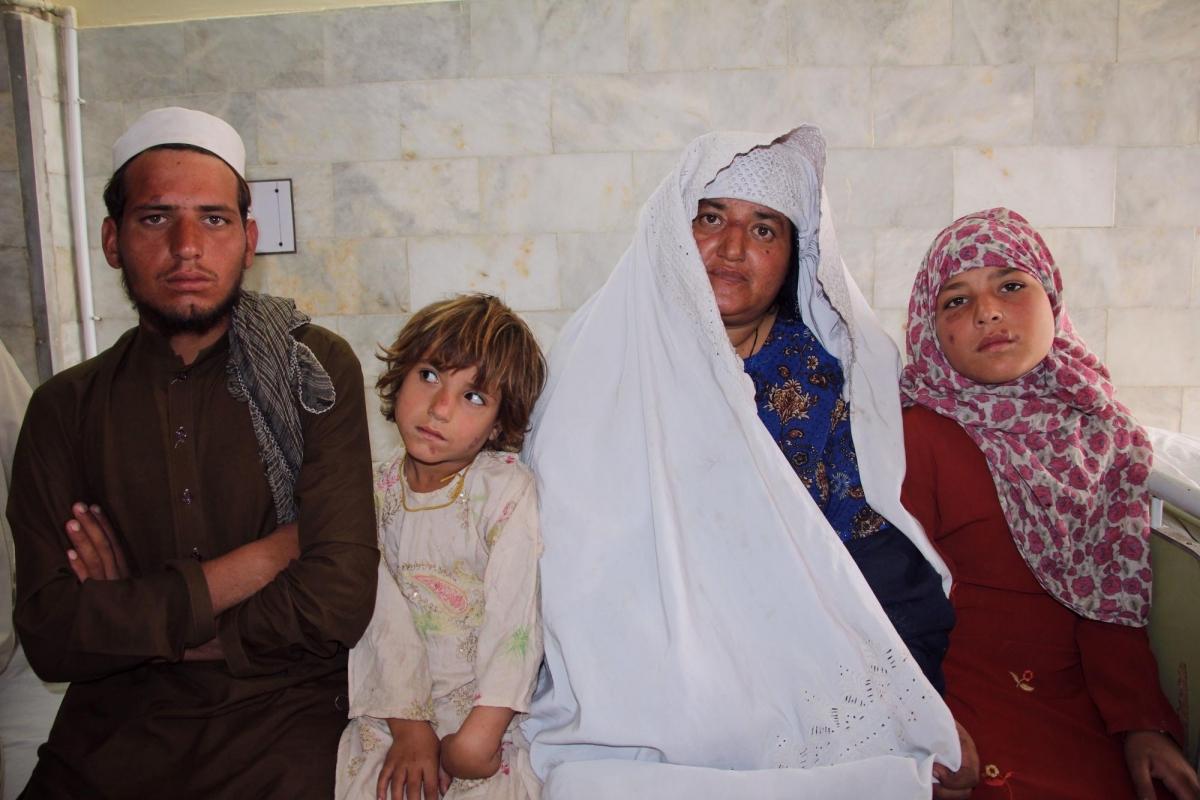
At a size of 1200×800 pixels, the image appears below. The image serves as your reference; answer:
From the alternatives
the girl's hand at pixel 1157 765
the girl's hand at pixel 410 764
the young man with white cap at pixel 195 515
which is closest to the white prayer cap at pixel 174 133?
the young man with white cap at pixel 195 515

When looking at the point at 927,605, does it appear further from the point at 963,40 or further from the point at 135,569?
the point at 963,40

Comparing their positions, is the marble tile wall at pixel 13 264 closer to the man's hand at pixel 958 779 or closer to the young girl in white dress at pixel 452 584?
the young girl in white dress at pixel 452 584

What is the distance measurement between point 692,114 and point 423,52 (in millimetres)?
1245

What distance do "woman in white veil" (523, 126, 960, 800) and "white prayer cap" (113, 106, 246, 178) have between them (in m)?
0.87

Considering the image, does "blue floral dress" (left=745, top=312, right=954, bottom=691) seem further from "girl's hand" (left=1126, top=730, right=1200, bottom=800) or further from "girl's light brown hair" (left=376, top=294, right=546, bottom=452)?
"girl's light brown hair" (left=376, top=294, right=546, bottom=452)

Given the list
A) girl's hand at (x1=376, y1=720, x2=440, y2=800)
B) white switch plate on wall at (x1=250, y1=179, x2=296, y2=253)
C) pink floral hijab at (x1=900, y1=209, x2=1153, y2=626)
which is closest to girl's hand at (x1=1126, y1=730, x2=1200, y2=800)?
pink floral hijab at (x1=900, y1=209, x2=1153, y2=626)

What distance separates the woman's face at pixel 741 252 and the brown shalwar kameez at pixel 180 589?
86 cm

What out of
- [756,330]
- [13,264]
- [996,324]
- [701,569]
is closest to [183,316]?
[701,569]

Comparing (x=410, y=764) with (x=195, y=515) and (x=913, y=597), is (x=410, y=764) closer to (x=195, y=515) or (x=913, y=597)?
(x=195, y=515)

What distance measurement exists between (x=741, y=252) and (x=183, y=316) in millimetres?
1202

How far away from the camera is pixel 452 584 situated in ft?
5.19

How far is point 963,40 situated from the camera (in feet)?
11.2

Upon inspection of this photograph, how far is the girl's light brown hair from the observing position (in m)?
1.60

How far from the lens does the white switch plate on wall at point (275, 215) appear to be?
12.1ft
